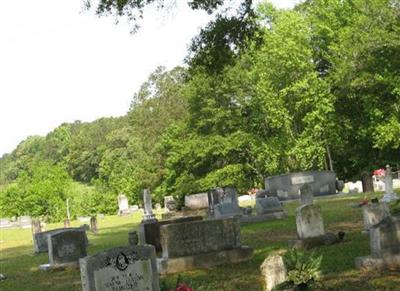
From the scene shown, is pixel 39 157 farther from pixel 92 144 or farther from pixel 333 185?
pixel 333 185

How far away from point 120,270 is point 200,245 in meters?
6.02

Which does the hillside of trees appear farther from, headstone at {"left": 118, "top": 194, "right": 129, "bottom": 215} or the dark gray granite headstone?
the dark gray granite headstone

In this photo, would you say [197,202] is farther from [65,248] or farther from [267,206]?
[65,248]

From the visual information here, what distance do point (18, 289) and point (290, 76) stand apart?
32.3 m

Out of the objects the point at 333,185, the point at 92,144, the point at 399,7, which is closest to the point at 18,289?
the point at 333,185

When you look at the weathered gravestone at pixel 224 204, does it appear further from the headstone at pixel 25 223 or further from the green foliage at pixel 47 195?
the green foliage at pixel 47 195

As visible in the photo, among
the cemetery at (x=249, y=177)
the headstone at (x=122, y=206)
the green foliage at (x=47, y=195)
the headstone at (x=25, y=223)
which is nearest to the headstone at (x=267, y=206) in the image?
the cemetery at (x=249, y=177)

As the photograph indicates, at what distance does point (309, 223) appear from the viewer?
44.0 ft

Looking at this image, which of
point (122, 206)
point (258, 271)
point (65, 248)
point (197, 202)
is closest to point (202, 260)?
point (258, 271)

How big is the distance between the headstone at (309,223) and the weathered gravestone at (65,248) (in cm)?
653

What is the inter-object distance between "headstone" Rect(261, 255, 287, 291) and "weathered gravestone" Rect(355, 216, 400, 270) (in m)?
2.61

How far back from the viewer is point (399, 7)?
107 feet

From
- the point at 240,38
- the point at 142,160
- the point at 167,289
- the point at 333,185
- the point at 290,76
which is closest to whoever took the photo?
the point at 167,289

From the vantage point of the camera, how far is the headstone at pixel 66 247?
15938mm
